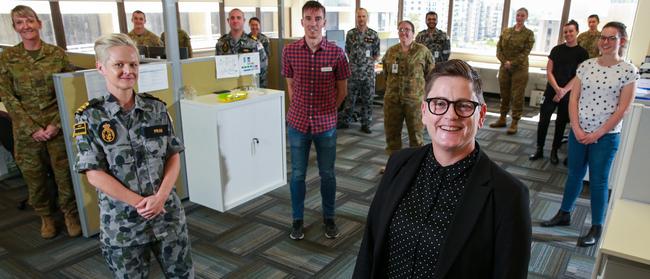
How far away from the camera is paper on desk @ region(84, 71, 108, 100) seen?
2.74 m

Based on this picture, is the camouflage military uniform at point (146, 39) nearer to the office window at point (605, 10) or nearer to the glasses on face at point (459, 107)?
the glasses on face at point (459, 107)

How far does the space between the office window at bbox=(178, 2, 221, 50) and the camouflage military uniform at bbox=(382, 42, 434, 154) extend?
12.8 feet

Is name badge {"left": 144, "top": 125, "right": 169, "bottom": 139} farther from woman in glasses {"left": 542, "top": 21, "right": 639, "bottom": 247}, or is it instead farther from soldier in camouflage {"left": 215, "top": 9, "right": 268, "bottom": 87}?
soldier in camouflage {"left": 215, "top": 9, "right": 268, "bottom": 87}

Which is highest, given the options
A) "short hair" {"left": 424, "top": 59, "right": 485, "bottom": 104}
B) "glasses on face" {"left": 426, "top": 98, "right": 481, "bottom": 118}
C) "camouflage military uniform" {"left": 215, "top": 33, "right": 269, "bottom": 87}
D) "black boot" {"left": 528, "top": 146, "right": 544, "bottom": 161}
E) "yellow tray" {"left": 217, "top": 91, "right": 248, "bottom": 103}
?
"short hair" {"left": 424, "top": 59, "right": 485, "bottom": 104}

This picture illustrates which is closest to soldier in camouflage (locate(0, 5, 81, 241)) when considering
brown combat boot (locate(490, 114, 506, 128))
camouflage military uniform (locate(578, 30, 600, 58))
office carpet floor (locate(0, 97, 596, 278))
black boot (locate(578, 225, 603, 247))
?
office carpet floor (locate(0, 97, 596, 278))

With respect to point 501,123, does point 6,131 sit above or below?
above

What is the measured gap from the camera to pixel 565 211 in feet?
10.1

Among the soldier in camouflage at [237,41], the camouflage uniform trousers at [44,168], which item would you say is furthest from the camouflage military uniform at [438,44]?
the camouflage uniform trousers at [44,168]

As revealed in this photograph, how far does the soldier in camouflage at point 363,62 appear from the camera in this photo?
215 inches

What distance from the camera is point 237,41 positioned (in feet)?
16.1

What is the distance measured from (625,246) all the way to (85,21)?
6169 mm

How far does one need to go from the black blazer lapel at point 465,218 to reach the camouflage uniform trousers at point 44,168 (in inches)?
104

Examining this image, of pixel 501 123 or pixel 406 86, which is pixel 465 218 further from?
pixel 501 123

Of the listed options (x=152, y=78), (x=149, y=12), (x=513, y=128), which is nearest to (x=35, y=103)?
(x=152, y=78)
